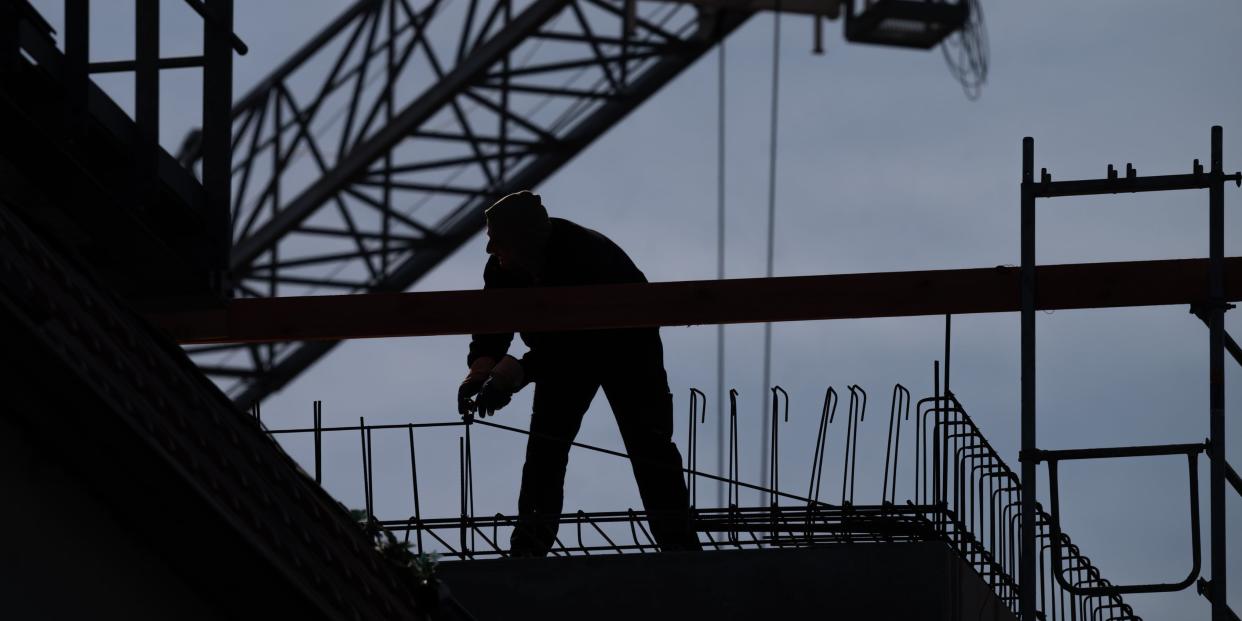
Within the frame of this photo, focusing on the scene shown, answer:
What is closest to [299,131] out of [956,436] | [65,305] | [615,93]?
[615,93]

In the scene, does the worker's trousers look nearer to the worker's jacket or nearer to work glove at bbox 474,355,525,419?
the worker's jacket

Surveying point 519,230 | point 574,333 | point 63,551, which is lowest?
point 63,551

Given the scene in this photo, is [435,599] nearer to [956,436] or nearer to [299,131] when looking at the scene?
[956,436]

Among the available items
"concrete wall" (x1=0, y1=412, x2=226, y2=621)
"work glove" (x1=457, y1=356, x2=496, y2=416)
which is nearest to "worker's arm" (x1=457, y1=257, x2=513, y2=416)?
"work glove" (x1=457, y1=356, x2=496, y2=416)

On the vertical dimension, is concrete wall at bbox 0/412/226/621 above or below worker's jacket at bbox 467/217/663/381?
below

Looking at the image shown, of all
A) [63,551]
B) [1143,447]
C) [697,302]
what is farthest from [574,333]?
[63,551]

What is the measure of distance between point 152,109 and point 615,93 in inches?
659

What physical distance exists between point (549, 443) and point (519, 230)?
87 cm

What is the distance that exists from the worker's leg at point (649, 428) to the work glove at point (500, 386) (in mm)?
409

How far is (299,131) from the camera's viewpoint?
998 inches

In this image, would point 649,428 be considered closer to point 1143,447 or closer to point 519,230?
point 519,230

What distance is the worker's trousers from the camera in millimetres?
8562

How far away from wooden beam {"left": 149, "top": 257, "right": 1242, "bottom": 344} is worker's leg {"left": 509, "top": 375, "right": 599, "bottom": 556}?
1.66 ft

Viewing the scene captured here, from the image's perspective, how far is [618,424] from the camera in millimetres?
8867
